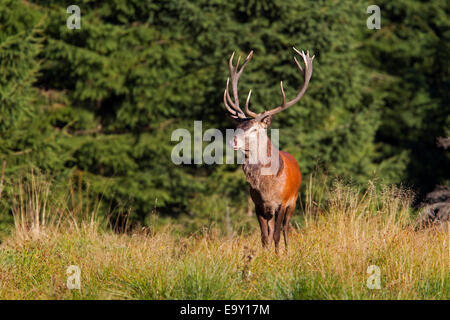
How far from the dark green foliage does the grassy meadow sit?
7074mm

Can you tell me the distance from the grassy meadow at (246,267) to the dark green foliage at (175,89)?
23.2 feet

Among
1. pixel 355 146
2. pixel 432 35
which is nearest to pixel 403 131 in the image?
pixel 432 35

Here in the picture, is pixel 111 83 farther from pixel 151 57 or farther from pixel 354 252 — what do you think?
pixel 354 252

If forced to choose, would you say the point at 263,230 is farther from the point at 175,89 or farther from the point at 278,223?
the point at 175,89

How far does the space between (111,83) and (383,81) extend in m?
8.63

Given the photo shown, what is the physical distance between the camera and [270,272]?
441cm

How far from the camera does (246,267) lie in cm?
443

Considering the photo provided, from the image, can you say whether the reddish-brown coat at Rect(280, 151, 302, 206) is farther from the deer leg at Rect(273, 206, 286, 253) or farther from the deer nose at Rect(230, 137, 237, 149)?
the deer nose at Rect(230, 137, 237, 149)

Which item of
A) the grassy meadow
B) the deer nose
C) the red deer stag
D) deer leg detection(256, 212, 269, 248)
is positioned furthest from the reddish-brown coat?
the deer nose

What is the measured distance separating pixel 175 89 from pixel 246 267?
1059 centimetres

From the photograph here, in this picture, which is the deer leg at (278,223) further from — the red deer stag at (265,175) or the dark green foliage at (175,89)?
the dark green foliage at (175,89)

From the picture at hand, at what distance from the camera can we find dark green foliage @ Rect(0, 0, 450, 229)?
1323 centimetres

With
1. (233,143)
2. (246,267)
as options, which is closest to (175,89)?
(233,143)
